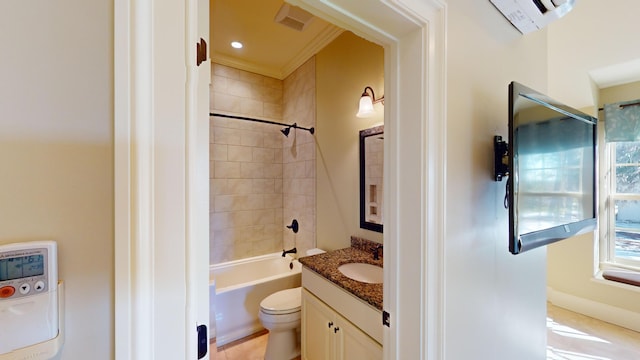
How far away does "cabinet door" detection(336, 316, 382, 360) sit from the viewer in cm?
116

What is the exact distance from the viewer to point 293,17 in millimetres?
1947

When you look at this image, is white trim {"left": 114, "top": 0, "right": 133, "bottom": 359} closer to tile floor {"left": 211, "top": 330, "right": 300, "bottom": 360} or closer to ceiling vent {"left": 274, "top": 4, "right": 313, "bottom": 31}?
ceiling vent {"left": 274, "top": 4, "right": 313, "bottom": 31}

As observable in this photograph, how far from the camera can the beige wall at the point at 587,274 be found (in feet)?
7.84

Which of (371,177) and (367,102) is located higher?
(367,102)

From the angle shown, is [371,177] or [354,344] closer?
[354,344]

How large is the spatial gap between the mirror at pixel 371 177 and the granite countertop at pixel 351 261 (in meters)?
0.18

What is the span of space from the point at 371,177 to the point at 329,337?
3.65 ft

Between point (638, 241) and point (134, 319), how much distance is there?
416 centimetres

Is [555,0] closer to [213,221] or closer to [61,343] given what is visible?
[61,343]

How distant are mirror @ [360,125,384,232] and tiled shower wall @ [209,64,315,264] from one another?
0.78 meters

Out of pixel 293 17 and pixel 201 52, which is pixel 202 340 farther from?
pixel 293 17

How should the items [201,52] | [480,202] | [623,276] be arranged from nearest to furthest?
[201,52] → [480,202] → [623,276]

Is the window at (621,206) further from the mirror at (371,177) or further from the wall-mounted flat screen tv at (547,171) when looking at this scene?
the mirror at (371,177)

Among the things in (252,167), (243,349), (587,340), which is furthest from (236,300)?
(587,340)
